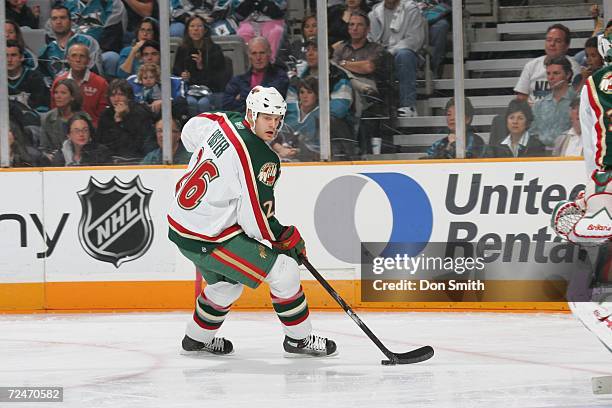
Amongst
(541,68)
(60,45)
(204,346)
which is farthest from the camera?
(60,45)

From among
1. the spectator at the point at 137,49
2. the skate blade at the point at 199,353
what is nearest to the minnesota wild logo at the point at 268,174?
the skate blade at the point at 199,353

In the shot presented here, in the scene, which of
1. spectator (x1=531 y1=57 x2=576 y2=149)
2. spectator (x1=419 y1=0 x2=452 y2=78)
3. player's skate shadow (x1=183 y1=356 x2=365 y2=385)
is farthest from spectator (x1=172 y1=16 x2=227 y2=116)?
player's skate shadow (x1=183 y1=356 x2=365 y2=385)

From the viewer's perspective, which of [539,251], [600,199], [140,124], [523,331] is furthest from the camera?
[140,124]

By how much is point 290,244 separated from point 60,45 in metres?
Result: 2.57

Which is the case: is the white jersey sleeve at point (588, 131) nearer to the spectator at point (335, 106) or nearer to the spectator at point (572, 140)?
the spectator at point (572, 140)

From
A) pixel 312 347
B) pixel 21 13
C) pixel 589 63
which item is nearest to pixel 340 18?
pixel 589 63

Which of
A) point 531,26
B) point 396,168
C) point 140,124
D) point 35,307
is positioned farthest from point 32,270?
point 531,26

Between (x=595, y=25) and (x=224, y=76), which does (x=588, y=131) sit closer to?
(x=595, y=25)

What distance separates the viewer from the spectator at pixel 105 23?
21.6 ft

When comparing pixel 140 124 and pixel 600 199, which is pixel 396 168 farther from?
pixel 600 199

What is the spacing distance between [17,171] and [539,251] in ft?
9.35

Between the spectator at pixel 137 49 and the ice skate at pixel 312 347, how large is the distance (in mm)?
2338

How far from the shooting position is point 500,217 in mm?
6133

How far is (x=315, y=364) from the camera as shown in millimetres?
4637
